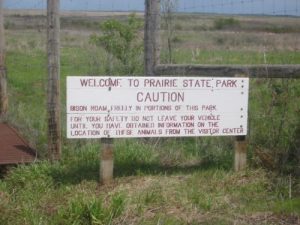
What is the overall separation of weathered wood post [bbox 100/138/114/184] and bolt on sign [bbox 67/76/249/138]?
9 centimetres

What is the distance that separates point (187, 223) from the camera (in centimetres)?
571

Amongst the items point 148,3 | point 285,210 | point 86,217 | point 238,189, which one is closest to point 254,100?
point 148,3

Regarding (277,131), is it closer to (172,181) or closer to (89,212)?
(172,181)

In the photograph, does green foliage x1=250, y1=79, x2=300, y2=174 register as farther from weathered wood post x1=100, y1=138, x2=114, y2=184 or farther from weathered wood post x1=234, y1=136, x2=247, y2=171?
weathered wood post x1=100, y1=138, x2=114, y2=184

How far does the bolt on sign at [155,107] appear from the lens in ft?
21.7

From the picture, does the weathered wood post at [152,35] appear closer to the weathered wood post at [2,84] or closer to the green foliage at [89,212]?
the green foliage at [89,212]

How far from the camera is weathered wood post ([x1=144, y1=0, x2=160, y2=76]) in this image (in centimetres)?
801

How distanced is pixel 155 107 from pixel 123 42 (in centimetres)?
Answer: 591

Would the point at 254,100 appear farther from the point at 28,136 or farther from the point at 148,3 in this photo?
the point at 28,136

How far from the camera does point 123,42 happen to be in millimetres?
12688

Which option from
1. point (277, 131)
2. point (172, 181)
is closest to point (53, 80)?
point (172, 181)

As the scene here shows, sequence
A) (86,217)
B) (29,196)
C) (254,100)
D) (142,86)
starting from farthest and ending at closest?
(254,100) < (142,86) < (29,196) < (86,217)

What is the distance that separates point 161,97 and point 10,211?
2121 millimetres

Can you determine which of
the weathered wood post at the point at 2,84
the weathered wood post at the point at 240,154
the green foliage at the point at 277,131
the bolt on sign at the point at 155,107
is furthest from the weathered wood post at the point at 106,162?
the weathered wood post at the point at 2,84
